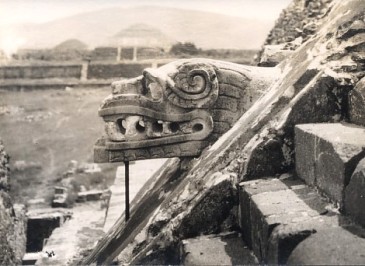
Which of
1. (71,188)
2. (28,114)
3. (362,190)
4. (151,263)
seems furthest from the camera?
(28,114)

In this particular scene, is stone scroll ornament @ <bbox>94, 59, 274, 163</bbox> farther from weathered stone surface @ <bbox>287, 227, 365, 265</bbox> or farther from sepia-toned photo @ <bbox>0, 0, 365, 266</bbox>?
weathered stone surface @ <bbox>287, 227, 365, 265</bbox>

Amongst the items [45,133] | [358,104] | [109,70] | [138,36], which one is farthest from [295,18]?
[138,36]

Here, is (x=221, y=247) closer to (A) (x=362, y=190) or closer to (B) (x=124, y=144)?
(A) (x=362, y=190)

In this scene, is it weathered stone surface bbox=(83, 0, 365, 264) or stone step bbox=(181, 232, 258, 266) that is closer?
stone step bbox=(181, 232, 258, 266)

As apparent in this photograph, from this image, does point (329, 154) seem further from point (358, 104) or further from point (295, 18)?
point (295, 18)

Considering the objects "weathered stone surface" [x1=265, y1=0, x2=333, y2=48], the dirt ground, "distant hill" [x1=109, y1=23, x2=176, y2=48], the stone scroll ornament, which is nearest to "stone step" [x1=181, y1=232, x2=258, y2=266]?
the stone scroll ornament

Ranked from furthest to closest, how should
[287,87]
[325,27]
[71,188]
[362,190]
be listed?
[71,188], [325,27], [287,87], [362,190]

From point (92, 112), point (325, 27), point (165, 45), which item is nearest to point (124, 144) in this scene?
point (325, 27)
